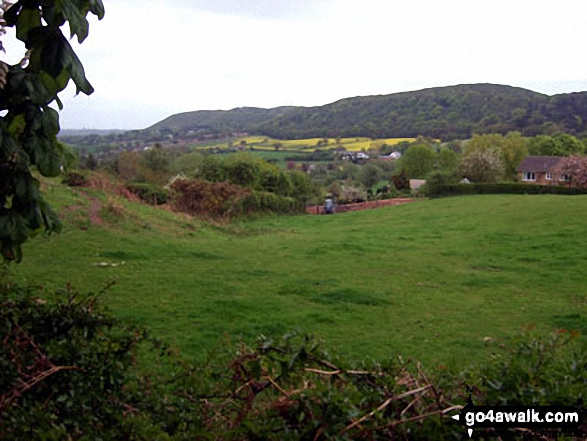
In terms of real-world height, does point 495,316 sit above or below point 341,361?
below

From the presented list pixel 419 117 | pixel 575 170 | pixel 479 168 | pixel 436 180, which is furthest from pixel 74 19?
pixel 419 117

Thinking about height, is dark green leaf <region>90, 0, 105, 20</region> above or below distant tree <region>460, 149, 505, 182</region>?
above

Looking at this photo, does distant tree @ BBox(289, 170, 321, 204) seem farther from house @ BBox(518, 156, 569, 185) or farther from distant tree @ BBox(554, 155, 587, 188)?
house @ BBox(518, 156, 569, 185)

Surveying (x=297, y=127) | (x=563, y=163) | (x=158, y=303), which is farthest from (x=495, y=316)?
(x=297, y=127)

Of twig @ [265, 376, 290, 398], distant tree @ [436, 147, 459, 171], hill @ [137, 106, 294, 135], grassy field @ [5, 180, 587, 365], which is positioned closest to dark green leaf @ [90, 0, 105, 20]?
twig @ [265, 376, 290, 398]

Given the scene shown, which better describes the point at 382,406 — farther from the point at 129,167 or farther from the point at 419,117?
the point at 419,117

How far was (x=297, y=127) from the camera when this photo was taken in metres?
139

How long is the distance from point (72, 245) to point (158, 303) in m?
4.95

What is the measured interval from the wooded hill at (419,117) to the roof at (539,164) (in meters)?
33.0

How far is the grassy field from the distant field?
94.7 metres

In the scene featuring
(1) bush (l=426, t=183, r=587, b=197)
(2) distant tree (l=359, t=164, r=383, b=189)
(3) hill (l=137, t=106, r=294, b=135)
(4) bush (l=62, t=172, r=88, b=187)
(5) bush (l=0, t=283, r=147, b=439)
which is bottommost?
(2) distant tree (l=359, t=164, r=383, b=189)

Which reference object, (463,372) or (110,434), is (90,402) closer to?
(110,434)

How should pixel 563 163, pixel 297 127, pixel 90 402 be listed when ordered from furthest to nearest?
1. pixel 297 127
2. pixel 563 163
3. pixel 90 402

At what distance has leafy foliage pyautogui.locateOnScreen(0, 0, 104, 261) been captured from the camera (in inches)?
97.9
